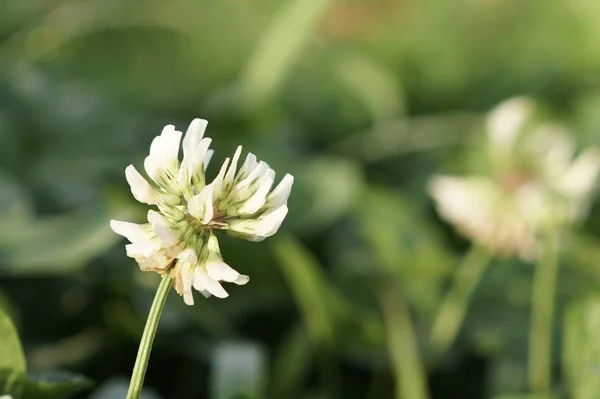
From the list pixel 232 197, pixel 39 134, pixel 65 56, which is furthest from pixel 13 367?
pixel 65 56

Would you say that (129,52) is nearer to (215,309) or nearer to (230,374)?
(215,309)

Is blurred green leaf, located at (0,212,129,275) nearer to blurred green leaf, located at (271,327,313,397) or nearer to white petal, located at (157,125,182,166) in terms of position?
blurred green leaf, located at (271,327,313,397)

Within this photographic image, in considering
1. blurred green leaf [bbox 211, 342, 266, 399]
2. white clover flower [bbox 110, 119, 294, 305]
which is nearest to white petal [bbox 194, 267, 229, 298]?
white clover flower [bbox 110, 119, 294, 305]

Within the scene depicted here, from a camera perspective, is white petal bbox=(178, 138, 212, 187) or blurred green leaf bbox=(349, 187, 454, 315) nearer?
white petal bbox=(178, 138, 212, 187)

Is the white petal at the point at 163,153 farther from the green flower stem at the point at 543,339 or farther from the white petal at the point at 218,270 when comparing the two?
the green flower stem at the point at 543,339

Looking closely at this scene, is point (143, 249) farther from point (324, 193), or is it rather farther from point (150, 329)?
point (324, 193)

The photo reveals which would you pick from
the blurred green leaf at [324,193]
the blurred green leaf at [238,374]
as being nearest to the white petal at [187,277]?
the blurred green leaf at [238,374]

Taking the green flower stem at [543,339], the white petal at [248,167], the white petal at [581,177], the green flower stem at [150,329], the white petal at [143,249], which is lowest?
the green flower stem at [150,329]
